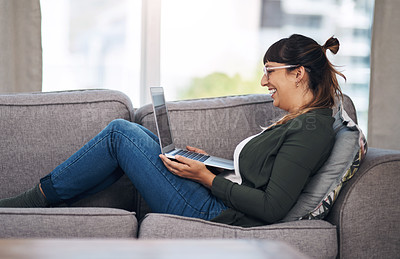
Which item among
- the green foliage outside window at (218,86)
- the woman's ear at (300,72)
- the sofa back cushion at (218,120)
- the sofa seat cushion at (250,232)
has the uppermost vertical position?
the woman's ear at (300,72)

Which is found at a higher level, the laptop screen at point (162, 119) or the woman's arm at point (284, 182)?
the laptop screen at point (162, 119)

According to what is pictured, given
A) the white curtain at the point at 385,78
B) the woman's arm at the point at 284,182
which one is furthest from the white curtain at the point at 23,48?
the white curtain at the point at 385,78

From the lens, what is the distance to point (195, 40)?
9.98 ft

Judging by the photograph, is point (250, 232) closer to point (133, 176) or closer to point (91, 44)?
point (133, 176)

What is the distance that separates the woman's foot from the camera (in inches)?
65.7

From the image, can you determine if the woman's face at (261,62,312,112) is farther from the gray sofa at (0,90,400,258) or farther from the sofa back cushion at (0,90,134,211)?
the sofa back cushion at (0,90,134,211)

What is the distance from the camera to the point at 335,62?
3.14 m

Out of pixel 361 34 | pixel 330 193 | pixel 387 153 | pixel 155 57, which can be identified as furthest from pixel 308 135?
pixel 361 34

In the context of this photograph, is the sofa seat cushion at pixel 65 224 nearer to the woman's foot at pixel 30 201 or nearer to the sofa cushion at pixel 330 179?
the woman's foot at pixel 30 201

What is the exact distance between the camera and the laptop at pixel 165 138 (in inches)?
65.3

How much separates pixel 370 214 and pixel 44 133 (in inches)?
52.9

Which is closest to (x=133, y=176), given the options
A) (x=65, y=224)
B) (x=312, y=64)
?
(x=65, y=224)

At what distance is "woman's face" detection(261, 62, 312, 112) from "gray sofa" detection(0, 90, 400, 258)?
29cm

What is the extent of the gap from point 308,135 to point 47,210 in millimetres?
928
